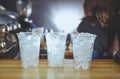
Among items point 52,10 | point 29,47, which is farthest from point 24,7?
point 29,47

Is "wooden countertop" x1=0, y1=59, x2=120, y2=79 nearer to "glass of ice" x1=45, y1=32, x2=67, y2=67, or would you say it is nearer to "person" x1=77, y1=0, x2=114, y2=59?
"glass of ice" x1=45, y1=32, x2=67, y2=67

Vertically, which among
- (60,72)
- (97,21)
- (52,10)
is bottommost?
(60,72)

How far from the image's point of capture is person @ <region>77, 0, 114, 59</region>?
2311 millimetres

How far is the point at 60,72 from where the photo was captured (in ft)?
3.10

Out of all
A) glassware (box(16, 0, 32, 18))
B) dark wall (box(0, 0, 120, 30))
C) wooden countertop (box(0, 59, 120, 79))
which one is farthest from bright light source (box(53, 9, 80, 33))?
wooden countertop (box(0, 59, 120, 79))

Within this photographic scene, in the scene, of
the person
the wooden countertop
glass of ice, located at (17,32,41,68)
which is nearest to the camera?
the wooden countertop

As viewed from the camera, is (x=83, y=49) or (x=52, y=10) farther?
(x=52, y=10)

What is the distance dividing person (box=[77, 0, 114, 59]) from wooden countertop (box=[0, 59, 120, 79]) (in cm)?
124

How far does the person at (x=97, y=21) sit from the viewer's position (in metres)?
2.31

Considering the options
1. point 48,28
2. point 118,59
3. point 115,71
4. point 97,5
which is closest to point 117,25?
point 97,5

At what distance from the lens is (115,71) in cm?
95

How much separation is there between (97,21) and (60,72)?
1475 mm

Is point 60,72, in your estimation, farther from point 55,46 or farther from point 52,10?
point 52,10

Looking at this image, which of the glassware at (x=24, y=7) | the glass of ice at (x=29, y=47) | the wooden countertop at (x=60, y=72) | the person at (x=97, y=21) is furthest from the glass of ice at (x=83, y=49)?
the glassware at (x=24, y=7)
